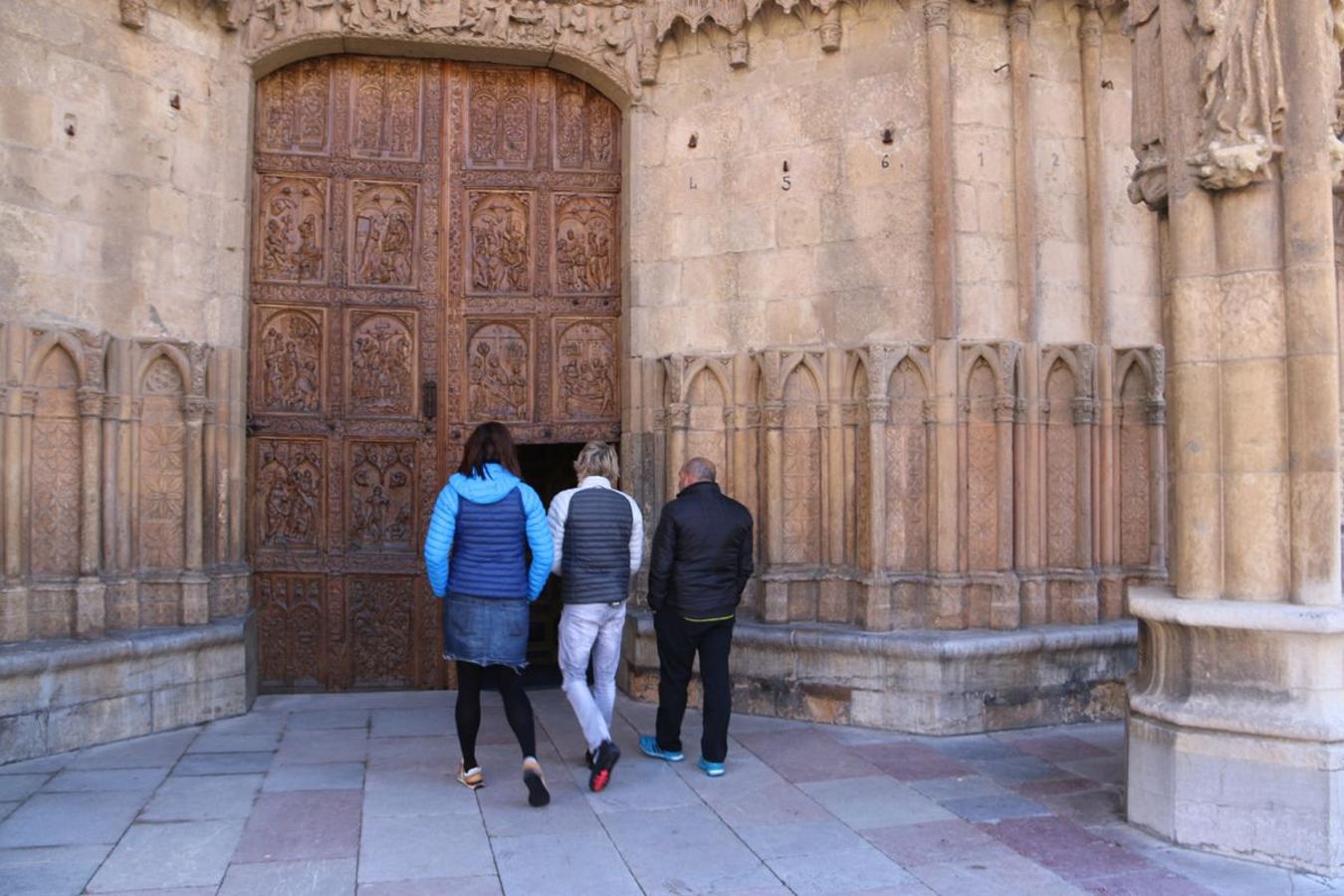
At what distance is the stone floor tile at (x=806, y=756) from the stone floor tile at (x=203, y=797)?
8.81 feet

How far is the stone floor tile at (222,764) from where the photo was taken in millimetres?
5996

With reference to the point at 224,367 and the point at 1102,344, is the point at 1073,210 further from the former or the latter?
the point at 224,367

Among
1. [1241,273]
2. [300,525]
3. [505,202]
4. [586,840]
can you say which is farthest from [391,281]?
[1241,273]

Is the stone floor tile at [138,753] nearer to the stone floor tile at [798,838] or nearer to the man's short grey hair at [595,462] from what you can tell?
the man's short grey hair at [595,462]

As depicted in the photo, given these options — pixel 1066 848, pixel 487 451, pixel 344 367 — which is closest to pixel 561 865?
pixel 487 451

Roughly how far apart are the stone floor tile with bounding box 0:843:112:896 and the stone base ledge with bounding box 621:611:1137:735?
13.1ft

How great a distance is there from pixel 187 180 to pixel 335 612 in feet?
10.0

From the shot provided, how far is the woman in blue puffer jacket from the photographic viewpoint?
17.9 ft

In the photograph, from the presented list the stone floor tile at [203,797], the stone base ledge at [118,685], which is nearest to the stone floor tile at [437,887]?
the stone floor tile at [203,797]

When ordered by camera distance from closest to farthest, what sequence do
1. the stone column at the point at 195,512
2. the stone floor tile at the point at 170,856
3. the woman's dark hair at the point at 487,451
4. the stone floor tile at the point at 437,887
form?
the stone floor tile at the point at 437,887
the stone floor tile at the point at 170,856
the woman's dark hair at the point at 487,451
the stone column at the point at 195,512

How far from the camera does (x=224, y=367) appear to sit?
7.50m

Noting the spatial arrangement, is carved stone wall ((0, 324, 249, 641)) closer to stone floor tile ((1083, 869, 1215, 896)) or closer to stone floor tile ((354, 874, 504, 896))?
stone floor tile ((354, 874, 504, 896))

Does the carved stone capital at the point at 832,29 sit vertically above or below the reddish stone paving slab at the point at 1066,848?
above

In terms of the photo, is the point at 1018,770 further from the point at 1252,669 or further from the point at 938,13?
the point at 938,13
